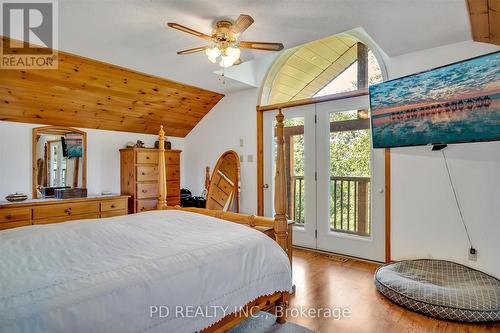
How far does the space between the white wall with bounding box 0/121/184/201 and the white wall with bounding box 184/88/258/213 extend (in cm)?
29

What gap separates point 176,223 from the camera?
2086 mm

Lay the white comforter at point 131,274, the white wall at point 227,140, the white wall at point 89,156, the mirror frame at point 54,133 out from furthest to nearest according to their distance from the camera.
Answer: the white wall at point 227,140 < the mirror frame at point 54,133 < the white wall at point 89,156 < the white comforter at point 131,274

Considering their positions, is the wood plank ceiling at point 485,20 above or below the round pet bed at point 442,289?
above

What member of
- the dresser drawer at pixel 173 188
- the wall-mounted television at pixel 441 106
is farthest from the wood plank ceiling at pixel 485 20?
the dresser drawer at pixel 173 188

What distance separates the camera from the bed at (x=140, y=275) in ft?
3.44

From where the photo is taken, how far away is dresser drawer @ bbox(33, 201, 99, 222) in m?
3.41

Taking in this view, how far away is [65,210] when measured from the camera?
142 inches

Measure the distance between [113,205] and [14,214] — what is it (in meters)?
1.09

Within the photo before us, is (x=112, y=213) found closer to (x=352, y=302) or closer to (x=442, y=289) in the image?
(x=352, y=302)

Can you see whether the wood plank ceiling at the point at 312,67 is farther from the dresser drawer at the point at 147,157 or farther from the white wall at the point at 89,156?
the white wall at the point at 89,156

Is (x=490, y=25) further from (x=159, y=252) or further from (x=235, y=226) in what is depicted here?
(x=159, y=252)

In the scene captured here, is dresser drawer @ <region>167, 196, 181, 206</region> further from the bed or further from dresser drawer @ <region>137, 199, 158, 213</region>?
the bed

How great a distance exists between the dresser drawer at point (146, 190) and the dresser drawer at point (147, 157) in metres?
0.34

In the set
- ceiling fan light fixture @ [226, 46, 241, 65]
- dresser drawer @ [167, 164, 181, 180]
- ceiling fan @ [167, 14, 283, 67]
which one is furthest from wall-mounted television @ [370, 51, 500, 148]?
dresser drawer @ [167, 164, 181, 180]
